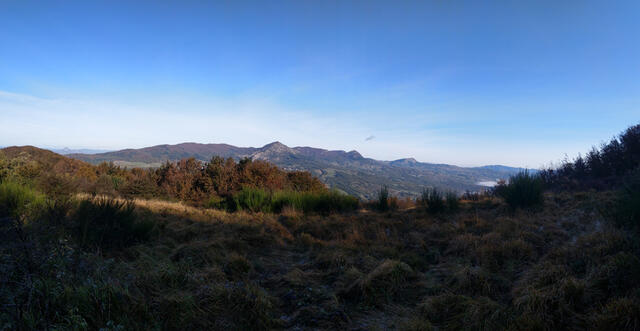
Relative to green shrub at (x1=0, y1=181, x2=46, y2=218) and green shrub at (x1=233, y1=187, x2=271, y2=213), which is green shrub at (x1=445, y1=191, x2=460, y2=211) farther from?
green shrub at (x1=0, y1=181, x2=46, y2=218)

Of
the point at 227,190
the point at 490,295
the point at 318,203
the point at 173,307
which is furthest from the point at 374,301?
the point at 227,190

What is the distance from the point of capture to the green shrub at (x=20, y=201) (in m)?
5.23

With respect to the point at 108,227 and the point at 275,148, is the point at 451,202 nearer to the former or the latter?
the point at 108,227

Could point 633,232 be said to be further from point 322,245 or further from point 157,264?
point 157,264

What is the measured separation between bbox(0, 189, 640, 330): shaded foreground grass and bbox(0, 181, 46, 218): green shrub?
1.23 metres

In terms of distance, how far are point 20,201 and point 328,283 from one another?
6.58m

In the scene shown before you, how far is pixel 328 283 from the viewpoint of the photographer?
12.3 feet

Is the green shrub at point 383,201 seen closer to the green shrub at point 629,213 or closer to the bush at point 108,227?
the green shrub at point 629,213

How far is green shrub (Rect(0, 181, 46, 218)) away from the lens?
206 inches

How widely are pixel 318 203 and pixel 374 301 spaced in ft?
20.9

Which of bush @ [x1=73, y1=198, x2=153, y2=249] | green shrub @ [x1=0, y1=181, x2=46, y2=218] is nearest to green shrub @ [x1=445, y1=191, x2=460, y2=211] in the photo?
bush @ [x1=73, y1=198, x2=153, y2=249]

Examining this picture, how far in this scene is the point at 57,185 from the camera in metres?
8.27

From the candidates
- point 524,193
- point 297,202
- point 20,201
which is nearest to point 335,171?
point 297,202

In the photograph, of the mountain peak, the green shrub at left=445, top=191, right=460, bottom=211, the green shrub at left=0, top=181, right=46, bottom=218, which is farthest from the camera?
the mountain peak
